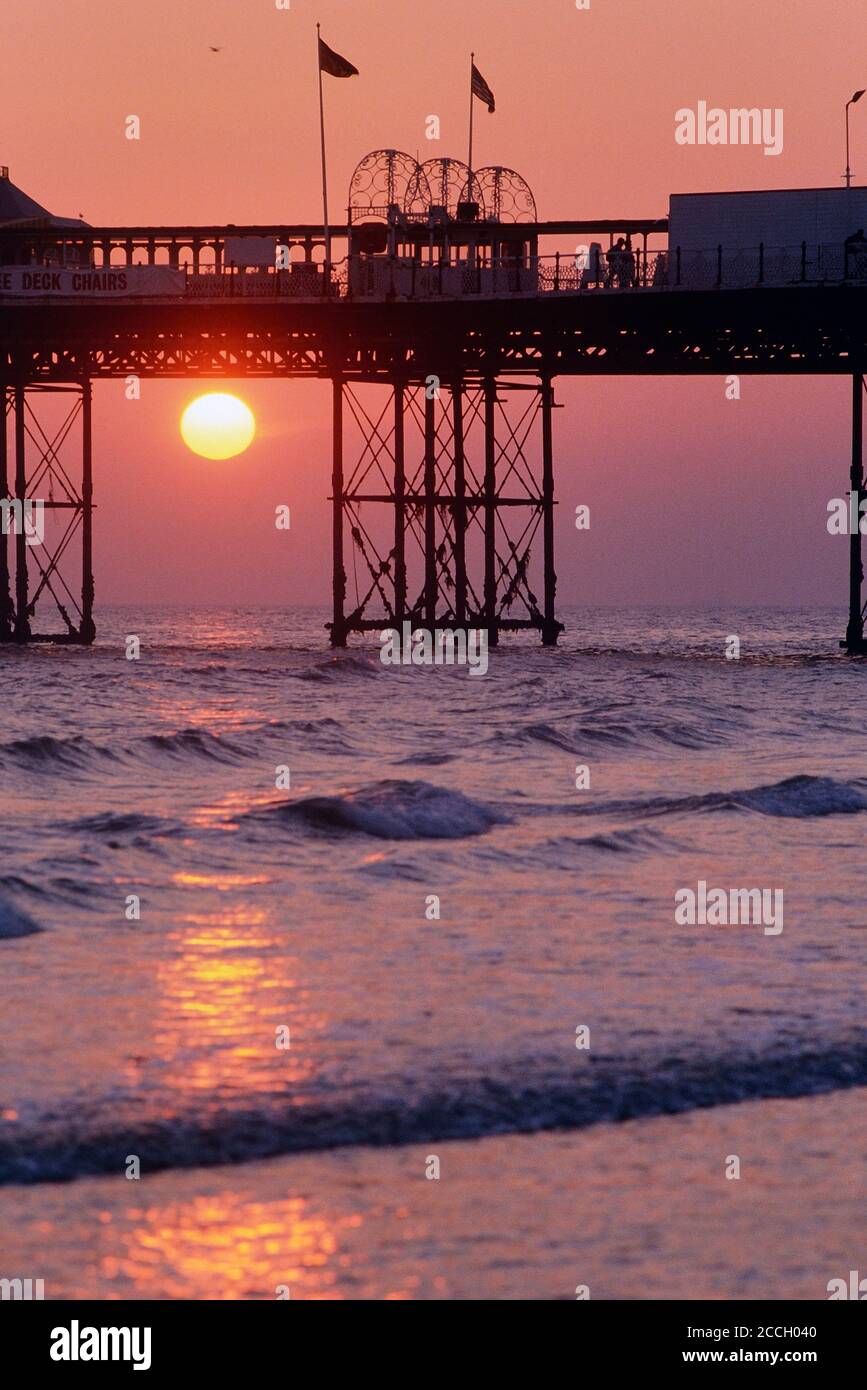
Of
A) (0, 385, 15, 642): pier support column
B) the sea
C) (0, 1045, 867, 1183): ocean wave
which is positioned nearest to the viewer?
the sea

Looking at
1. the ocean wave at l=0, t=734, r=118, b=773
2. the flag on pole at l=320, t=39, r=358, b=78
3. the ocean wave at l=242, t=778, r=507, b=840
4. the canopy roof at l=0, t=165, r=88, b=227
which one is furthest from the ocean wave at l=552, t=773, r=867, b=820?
the canopy roof at l=0, t=165, r=88, b=227

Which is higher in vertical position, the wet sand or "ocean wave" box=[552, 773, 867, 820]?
the wet sand

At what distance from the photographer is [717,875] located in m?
17.7

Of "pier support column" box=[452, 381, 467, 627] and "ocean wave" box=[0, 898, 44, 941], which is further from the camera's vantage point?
"pier support column" box=[452, 381, 467, 627]

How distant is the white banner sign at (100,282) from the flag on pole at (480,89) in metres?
10.9

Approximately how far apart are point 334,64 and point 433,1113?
54087mm

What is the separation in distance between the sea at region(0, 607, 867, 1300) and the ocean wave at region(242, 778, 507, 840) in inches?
2.6

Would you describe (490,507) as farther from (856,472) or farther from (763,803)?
(763,803)

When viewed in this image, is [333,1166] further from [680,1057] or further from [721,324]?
[721,324]

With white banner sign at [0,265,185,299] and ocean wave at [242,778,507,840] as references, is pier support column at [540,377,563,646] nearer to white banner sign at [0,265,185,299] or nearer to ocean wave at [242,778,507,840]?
white banner sign at [0,265,185,299]

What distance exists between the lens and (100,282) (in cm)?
6172

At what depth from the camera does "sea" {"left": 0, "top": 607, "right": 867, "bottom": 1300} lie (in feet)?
24.2

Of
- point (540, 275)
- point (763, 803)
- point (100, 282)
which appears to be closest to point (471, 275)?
point (540, 275)
